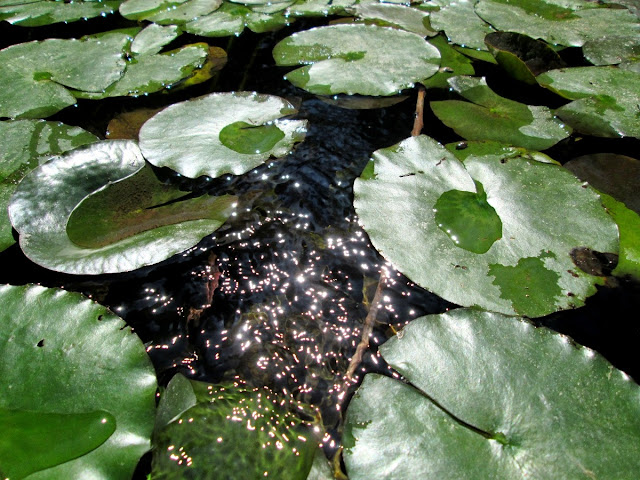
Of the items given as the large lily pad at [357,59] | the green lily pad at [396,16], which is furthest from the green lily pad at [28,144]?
the green lily pad at [396,16]

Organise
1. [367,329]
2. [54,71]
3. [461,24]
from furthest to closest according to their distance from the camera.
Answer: [461,24]
[54,71]
[367,329]

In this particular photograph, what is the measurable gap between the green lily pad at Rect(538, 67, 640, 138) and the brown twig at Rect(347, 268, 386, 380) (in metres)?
1.08

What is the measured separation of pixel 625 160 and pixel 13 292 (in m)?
1.90

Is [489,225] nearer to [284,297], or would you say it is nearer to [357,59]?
[284,297]

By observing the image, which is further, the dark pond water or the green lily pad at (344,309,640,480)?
the dark pond water

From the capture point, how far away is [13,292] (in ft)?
3.24

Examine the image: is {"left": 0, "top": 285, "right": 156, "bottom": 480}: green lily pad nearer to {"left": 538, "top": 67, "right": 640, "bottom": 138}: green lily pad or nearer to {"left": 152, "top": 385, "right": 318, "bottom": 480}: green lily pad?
{"left": 152, "top": 385, "right": 318, "bottom": 480}: green lily pad

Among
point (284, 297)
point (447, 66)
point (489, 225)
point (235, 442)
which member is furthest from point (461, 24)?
point (235, 442)

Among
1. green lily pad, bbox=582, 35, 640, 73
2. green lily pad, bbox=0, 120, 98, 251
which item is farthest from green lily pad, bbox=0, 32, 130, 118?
green lily pad, bbox=582, 35, 640, 73

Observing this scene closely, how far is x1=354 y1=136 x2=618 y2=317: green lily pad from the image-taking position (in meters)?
1.12

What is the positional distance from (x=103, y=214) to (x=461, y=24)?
2015 millimetres

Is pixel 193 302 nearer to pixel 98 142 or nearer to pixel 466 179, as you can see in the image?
pixel 98 142

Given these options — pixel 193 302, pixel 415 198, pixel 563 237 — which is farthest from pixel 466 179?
pixel 193 302

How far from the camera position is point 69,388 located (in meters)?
0.87
